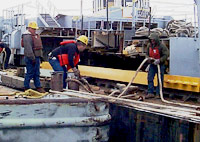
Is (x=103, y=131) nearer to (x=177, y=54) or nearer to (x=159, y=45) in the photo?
(x=159, y=45)

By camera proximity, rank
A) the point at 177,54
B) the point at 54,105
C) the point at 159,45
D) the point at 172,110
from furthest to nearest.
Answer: the point at 177,54
the point at 159,45
the point at 172,110
the point at 54,105

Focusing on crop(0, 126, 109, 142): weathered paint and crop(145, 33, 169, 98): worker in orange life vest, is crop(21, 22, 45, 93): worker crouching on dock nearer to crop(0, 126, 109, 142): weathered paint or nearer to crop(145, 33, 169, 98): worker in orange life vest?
crop(145, 33, 169, 98): worker in orange life vest

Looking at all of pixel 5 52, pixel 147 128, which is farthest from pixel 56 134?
pixel 5 52

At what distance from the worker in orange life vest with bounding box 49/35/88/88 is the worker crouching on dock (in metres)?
0.35

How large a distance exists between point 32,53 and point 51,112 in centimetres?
275

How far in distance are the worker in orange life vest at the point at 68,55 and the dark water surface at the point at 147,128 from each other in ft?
5.00

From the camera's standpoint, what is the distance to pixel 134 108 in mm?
5449

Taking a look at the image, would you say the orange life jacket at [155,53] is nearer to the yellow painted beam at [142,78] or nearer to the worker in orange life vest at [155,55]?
the worker in orange life vest at [155,55]

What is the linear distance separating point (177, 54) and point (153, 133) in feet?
9.35

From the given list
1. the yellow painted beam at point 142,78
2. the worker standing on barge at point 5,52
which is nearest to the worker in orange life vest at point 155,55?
the yellow painted beam at point 142,78

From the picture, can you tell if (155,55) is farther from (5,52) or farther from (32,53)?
(5,52)

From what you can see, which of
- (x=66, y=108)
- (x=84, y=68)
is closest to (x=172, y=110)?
(x=66, y=108)

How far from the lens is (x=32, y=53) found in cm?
722

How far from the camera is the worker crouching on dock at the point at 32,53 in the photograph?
23.6 feet
